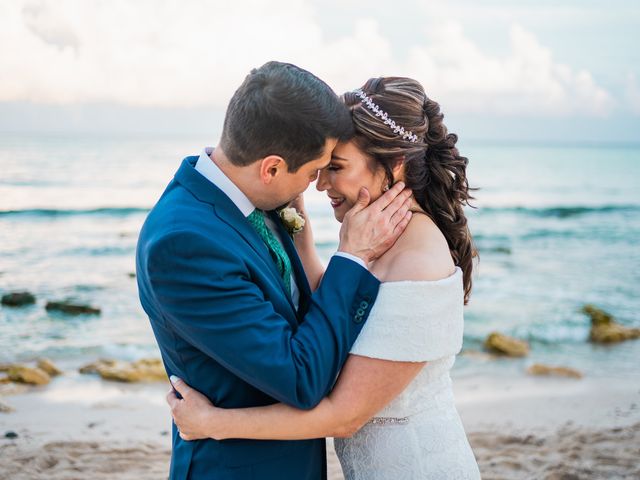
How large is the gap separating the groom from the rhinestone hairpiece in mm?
155

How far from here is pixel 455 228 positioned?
303 cm

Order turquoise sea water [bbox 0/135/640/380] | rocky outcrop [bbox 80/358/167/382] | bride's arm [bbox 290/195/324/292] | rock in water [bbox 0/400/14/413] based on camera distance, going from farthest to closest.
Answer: turquoise sea water [bbox 0/135/640/380], rocky outcrop [bbox 80/358/167/382], rock in water [bbox 0/400/14/413], bride's arm [bbox 290/195/324/292]

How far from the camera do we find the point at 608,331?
35.8ft

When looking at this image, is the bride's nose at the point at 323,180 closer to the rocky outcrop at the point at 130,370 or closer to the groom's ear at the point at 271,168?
the groom's ear at the point at 271,168

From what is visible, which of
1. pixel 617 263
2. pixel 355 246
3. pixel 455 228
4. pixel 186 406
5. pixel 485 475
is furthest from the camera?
pixel 617 263

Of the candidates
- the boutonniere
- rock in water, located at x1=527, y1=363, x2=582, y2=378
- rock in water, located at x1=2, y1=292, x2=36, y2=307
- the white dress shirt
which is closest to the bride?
the boutonniere

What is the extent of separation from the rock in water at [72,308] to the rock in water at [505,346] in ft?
21.7

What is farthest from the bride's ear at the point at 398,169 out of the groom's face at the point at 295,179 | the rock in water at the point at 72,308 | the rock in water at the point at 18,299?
the rock in water at the point at 18,299

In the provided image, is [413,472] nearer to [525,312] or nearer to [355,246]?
[355,246]

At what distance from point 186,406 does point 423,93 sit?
1547 millimetres

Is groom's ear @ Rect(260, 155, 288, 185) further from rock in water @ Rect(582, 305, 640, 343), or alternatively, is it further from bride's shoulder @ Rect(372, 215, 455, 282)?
rock in water @ Rect(582, 305, 640, 343)

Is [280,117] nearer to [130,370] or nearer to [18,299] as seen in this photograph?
[130,370]

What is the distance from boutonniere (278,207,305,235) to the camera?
9.72 ft

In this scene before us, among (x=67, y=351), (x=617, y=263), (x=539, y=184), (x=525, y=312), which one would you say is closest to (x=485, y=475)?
(x=67, y=351)
